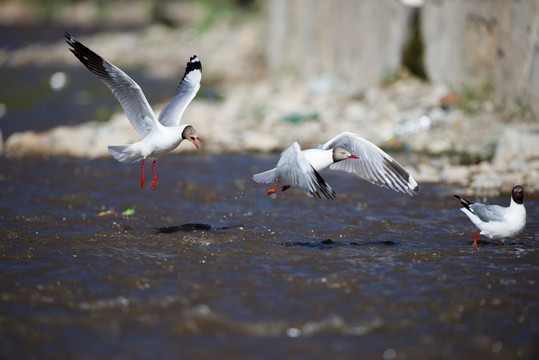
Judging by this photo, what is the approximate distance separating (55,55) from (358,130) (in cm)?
1901

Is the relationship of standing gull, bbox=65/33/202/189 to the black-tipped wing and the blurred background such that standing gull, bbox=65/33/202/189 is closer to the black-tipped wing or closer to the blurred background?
the black-tipped wing

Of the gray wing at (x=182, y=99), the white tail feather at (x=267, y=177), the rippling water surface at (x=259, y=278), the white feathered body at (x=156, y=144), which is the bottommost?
the rippling water surface at (x=259, y=278)

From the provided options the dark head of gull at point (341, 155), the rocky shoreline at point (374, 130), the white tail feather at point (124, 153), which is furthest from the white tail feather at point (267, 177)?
the rocky shoreline at point (374, 130)

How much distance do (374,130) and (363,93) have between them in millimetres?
2353

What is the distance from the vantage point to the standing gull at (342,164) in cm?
589

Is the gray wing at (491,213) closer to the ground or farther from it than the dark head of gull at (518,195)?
closer to the ground

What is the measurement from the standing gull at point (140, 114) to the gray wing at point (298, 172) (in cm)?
87

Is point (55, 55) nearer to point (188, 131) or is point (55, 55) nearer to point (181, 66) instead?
point (181, 66)

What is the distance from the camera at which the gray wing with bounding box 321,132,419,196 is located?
645 centimetres

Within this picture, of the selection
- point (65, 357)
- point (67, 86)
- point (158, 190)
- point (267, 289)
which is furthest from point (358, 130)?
point (67, 86)

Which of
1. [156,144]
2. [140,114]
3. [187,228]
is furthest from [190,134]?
[187,228]

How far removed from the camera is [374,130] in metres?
10.9

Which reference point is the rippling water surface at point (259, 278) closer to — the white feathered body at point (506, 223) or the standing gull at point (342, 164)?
the white feathered body at point (506, 223)

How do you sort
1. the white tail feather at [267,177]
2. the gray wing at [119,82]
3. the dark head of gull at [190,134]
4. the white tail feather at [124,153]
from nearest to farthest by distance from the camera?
the white tail feather at [267,177], the gray wing at [119,82], the dark head of gull at [190,134], the white tail feather at [124,153]
